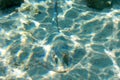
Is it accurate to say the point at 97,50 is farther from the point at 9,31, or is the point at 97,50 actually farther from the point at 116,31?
the point at 9,31

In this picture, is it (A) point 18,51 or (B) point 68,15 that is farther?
(B) point 68,15

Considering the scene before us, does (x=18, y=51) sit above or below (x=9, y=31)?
below

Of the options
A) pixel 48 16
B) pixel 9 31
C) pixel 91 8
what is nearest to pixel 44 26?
pixel 48 16

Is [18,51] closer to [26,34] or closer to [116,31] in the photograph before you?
[26,34]

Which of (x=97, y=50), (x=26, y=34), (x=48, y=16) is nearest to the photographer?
(x=97, y=50)

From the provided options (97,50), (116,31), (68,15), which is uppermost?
(68,15)

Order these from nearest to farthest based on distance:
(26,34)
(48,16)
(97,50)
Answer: (97,50), (26,34), (48,16)
